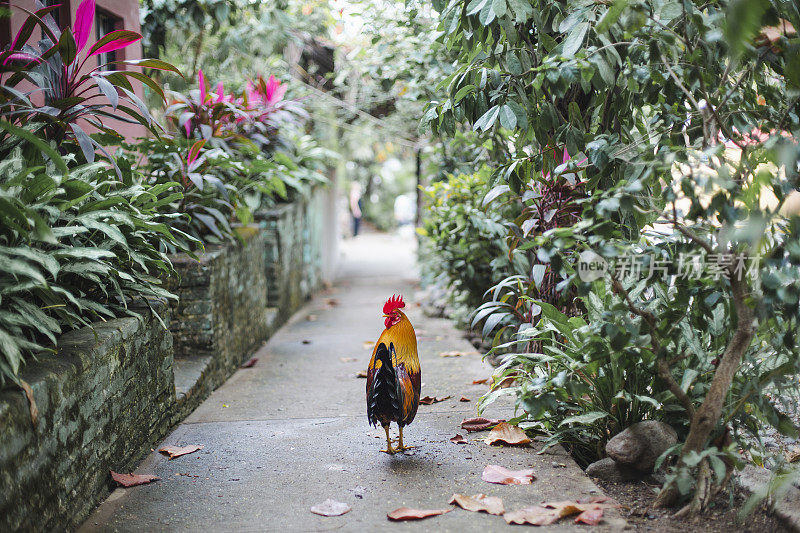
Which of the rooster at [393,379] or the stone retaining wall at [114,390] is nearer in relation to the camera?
the stone retaining wall at [114,390]

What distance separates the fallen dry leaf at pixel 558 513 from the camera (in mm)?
2266

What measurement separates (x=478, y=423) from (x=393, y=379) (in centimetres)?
73

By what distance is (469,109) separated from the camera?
9.86 ft

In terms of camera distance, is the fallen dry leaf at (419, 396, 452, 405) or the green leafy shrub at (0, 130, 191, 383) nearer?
the green leafy shrub at (0, 130, 191, 383)

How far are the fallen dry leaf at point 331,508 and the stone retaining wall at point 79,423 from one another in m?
0.86

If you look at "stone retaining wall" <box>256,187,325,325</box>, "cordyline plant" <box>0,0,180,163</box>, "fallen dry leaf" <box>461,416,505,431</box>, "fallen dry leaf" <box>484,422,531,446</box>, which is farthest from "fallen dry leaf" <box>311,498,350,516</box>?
"stone retaining wall" <box>256,187,325,325</box>

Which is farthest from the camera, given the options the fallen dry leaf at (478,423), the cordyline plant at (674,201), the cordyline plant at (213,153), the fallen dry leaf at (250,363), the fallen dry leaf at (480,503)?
the fallen dry leaf at (250,363)

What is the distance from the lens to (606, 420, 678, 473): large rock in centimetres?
254

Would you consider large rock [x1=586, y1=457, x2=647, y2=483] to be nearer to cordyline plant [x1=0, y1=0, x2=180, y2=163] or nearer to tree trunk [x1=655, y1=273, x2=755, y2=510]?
tree trunk [x1=655, y1=273, x2=755, y2=510]

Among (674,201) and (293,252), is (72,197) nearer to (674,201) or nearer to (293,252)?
(674,201)

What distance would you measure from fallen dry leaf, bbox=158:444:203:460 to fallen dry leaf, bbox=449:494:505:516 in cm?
132

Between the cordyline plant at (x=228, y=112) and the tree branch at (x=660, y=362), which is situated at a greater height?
the cordyline plant at (x=228, y=112)

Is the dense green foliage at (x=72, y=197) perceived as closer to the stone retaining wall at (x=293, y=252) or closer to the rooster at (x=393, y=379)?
the rooster at (x=393, y=379)

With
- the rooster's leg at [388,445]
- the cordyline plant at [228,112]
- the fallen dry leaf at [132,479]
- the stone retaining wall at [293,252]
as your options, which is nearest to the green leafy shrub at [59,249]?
the fallen dry leaf at [132,479]
